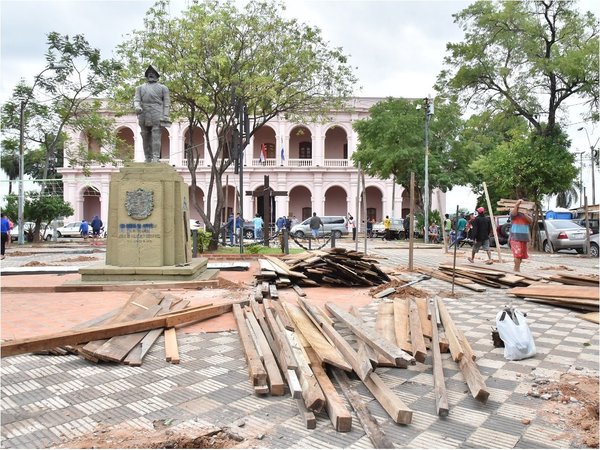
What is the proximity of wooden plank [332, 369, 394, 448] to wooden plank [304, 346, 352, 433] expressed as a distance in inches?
3.9

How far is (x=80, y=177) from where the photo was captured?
37.3m

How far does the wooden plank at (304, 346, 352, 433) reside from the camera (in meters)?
2.77

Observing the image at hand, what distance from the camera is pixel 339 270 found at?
8922 millimetres

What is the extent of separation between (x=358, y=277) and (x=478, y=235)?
636cm

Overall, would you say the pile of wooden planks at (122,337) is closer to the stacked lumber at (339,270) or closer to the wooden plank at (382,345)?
the wooden plank at (382,345)

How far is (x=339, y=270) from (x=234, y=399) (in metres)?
5.74

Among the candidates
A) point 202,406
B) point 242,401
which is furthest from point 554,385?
point 202,406

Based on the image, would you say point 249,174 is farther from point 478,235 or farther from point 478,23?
point 478,235

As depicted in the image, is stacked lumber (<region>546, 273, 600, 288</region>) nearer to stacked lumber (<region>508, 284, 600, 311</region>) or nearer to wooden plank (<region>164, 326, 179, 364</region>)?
stacked lumber (<region>508, 284, 600, 311</region>)

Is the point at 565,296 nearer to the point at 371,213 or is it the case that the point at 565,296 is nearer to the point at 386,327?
the point at 386,327

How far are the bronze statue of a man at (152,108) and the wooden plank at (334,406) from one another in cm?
736

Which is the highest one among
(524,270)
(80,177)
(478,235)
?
(80,177)

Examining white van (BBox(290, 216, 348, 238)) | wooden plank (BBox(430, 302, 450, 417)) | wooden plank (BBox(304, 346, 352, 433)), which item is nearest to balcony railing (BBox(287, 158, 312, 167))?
white van (BBox(290, 216, 348, 238))

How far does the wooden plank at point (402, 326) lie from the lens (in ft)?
14.3
